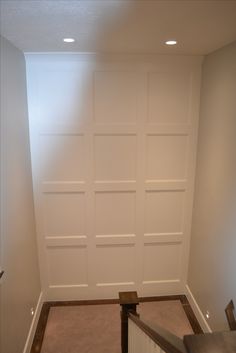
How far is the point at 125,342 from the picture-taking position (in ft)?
6.53

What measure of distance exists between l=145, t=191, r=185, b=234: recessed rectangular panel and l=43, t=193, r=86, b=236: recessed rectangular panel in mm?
699

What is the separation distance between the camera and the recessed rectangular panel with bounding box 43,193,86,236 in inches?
115

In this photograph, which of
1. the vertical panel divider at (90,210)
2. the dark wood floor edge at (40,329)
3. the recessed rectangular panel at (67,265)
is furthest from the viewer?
the recessed rectangular panel at (67,265)

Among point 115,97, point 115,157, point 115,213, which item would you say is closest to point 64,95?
point 115,97

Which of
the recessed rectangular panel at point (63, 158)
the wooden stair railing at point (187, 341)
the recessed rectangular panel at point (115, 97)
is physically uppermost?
the recessed rectangular panel at point (115, 97)

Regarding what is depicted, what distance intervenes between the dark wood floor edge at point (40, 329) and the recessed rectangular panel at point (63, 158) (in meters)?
1.41

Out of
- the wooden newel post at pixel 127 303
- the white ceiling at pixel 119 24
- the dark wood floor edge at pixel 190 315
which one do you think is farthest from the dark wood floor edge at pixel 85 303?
the white ceiling at pixel 119 24

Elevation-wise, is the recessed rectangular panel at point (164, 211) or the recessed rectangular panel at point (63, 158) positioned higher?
the recessed rectangular panel at point (63, 158)

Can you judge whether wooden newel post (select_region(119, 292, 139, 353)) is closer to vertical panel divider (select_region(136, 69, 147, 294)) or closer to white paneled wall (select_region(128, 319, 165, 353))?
white paneled wall (select_region(128, 319, 165, 353))

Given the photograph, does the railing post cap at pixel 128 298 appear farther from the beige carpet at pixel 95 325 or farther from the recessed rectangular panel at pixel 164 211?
the recessed rectangular panel at pixel 164 211

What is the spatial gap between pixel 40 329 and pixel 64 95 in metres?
2.27

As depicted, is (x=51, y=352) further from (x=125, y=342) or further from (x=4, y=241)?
(x=4, y=241)

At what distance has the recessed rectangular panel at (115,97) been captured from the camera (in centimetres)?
270

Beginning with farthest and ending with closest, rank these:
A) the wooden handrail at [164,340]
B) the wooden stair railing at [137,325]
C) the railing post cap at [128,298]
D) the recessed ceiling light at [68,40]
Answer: the recessed ceiling light at [68,40]
the railing post cap at [128,298]
the wooden stair railing at [137,325]
the wooden handrail at [164,340]
